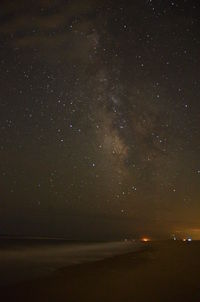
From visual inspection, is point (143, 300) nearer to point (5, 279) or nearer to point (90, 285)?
point (90, 285)

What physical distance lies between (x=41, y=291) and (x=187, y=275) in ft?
29.2

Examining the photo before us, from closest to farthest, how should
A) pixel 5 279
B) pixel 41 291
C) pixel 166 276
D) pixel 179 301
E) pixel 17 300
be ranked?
pixel 179 301, pixel 17 300, pixel 41 291, pixel 166 276, pixel 5 279

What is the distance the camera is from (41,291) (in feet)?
56.9

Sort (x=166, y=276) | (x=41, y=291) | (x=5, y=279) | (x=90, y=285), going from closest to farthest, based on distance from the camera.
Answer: (x=41, y=291)
(x=90, y=285)
(x=166, y=276)
(x=5, y=279)

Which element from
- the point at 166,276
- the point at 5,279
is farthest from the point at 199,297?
the point at 5,279

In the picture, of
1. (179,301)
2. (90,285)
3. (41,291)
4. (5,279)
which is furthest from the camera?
(5,279)

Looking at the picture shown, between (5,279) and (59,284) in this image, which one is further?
(5,279)

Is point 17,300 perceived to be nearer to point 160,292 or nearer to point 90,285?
point 90,285

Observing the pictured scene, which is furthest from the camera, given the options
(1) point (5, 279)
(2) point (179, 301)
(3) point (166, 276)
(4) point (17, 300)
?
(1) point (5, 279)

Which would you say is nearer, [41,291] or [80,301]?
[80,301]

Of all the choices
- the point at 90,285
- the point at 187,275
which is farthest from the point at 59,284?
the point at 187,275

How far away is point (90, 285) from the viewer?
1858 centimetres

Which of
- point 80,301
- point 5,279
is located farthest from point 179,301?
point 5,279

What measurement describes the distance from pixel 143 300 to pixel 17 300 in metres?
4.82
